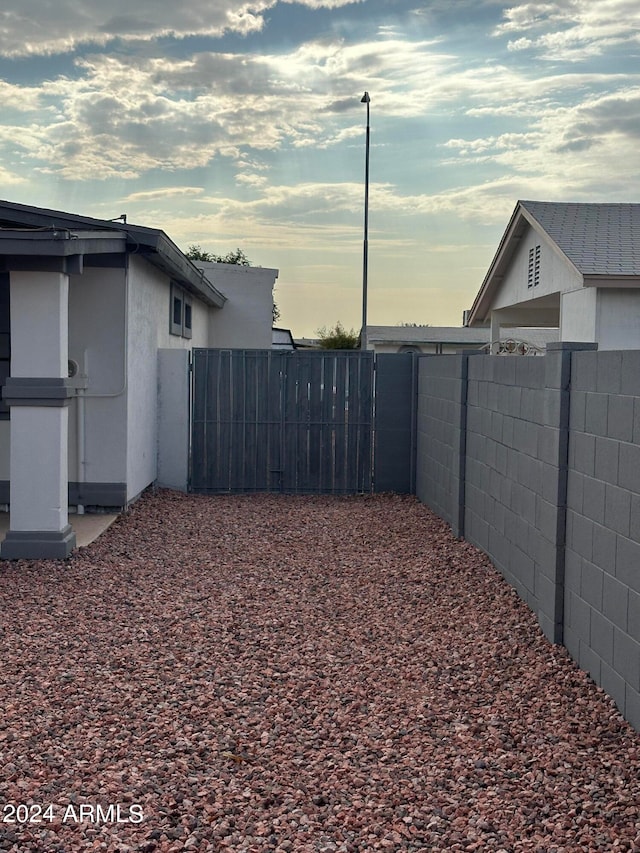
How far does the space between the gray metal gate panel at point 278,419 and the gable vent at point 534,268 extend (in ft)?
20.9

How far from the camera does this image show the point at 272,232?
28.1 meters

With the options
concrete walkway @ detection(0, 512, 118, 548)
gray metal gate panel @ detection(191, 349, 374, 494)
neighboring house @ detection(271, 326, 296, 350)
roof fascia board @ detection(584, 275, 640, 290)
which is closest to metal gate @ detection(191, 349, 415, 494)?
gray metal gate panel @ detection(191, 349, 374, 494)

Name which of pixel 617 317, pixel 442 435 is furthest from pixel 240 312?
pixel 442 435

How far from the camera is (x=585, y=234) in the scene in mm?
16859

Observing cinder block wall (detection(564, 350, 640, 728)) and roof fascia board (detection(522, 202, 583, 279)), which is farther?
roof fascia board (detection(522, 202, 583, 279))

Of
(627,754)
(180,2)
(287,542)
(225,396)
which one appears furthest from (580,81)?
(627,754)

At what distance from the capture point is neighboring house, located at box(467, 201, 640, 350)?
15.0m

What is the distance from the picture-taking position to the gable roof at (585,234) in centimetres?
1513

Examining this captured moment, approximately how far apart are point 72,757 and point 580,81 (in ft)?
41.0

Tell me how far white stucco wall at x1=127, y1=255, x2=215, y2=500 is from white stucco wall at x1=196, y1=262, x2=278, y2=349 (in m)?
9.01

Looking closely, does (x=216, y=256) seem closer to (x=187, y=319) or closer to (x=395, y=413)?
(x=187, y=319)

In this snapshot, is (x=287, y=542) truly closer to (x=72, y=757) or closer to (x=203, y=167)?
(x=72, y=757)

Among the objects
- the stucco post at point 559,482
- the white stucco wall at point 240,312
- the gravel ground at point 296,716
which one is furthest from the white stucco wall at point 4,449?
the white stucco wall at point 240,312

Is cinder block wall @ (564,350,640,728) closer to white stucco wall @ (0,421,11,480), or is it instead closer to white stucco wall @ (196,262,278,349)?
A: white stucco wall @ (0,421,11,480)
